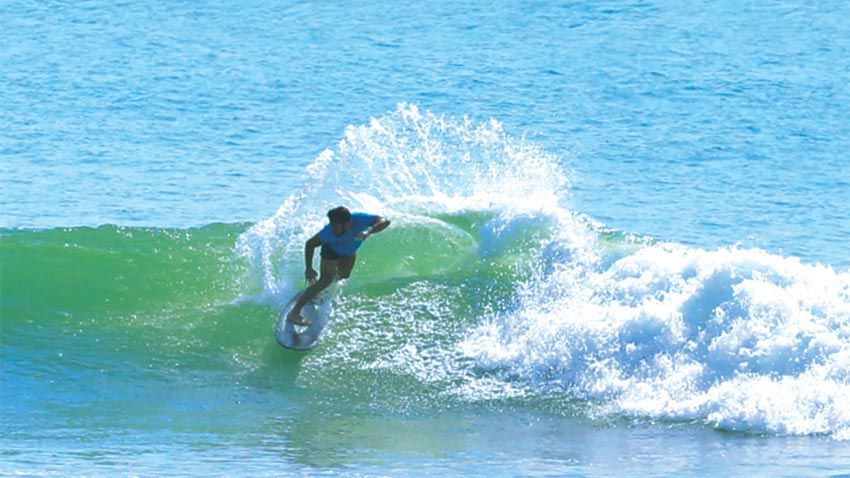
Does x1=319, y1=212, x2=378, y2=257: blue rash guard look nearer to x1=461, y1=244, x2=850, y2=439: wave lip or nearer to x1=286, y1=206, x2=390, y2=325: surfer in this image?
x1=286, y1=206, x2=390, y2=325: surfer

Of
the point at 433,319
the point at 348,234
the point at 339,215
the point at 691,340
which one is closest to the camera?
the point at 339,215

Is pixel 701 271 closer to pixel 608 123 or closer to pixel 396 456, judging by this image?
pixel 396 456

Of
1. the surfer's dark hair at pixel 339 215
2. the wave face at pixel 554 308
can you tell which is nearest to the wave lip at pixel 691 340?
the wave face at pixel 554 308

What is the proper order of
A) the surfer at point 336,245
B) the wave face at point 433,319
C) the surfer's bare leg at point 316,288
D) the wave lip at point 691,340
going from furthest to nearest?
the surfer's bare leg at point 316,288 < the surfer at point 336,245 < the wave face at point 433,319 < the wave lip at point 691,340

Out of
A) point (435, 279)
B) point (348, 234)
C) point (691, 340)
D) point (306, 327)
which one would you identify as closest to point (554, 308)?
point (691, 340)

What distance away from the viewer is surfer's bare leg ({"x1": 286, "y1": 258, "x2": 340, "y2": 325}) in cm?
1197

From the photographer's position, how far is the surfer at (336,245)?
1161cm

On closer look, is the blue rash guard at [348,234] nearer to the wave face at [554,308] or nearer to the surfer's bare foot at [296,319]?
the surfer's bare foot at [296,319]

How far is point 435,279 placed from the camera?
13.7m

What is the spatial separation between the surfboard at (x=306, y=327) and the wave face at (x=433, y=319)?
15 centimetres

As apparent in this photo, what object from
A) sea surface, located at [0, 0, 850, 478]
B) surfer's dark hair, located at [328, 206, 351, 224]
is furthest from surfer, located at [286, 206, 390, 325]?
sea surface, located at [0, 0, 850, 478]

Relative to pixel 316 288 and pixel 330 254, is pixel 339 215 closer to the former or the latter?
pixel 330 254

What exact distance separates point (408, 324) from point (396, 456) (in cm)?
302

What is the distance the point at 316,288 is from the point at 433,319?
136 centimetres
